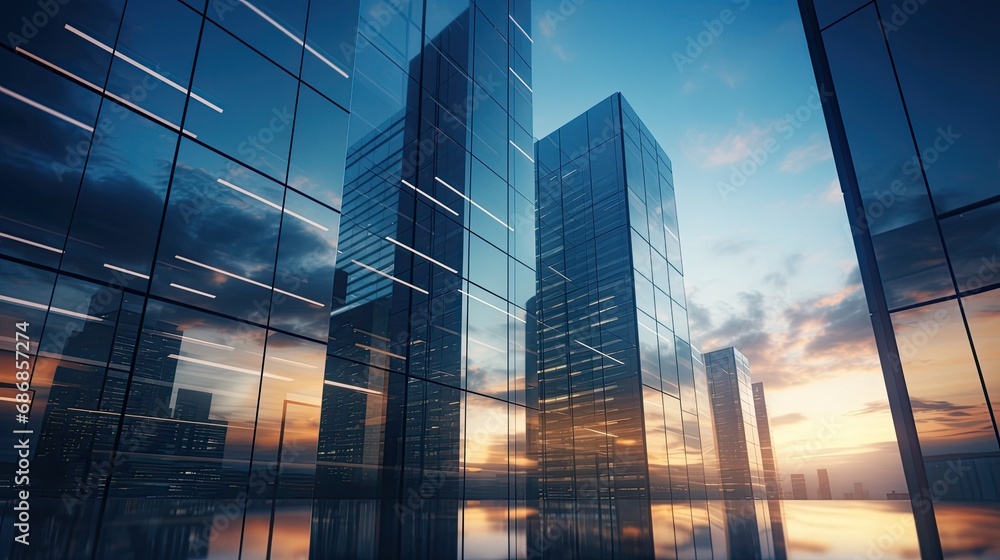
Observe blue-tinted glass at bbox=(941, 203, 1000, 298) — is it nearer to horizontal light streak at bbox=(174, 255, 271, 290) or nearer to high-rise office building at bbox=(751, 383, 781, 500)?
horizontal light streak at bbox=(174, 255, 271, 290)

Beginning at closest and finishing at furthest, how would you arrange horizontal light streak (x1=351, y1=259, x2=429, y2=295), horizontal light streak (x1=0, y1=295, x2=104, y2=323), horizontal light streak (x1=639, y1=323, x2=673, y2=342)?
horizontal light streak (x1=0, y1=295, x2=104, y2=323), horizontal light streak (x1=351, y1=259, x2=429, y2=295), horizontal light streak (x1=639, y1=323, x2=673, y2=342)

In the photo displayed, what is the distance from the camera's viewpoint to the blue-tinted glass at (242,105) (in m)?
8.99

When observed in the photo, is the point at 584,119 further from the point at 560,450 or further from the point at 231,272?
the point at 231,272

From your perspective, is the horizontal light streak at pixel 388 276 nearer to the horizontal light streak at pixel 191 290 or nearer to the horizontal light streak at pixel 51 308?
the horizontal light streak at pixel 191 290

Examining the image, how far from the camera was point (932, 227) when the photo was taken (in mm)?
7777

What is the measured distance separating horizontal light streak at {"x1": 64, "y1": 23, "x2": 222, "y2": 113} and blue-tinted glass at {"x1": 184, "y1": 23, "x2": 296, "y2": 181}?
0.05 metres

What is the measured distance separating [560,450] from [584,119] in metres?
20.2

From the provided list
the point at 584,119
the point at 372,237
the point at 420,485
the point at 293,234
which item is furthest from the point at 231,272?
the point at 584,119

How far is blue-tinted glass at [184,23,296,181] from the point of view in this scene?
8.99 m

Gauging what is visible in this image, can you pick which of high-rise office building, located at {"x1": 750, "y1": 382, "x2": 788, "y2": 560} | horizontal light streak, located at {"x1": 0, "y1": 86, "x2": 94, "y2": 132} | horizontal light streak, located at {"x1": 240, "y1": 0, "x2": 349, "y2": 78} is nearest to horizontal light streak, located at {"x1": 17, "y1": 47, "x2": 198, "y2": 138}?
horizontal light streak, located at {"x1": 0, "y1": 86, "x2": 94, "y2": 132}

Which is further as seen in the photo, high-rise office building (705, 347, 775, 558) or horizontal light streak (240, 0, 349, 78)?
high-rise office building (705, 347, 775, 558)

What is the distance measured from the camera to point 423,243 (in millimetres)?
14523

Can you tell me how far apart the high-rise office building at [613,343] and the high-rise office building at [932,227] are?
13539 millimetres

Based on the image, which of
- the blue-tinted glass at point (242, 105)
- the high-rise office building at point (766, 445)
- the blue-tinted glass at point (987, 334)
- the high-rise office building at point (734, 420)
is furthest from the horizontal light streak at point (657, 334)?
the high-rise office building at point (766, 445)
